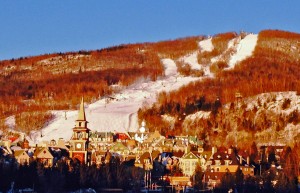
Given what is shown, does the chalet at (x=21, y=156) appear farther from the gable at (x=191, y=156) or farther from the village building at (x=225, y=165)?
the village building at (x=225, y=165)

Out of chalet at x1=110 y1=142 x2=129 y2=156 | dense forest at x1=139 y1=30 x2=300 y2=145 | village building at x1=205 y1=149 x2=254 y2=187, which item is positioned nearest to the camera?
village building at x1=205 y1=149 x2=254 y2=187

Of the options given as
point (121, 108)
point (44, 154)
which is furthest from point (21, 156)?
point (121, 108)

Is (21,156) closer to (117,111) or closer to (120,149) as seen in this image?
(120,149)

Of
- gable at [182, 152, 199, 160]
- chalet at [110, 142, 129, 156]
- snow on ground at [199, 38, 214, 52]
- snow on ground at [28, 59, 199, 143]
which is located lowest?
gable at [182, 152, 199, 160]

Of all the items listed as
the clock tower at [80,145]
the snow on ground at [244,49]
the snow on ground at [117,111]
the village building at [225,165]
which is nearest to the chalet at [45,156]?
the clock tower at [80,145]

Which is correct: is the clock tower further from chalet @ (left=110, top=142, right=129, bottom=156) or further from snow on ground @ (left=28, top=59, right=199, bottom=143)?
snow on ground @ (left=28, top=59, right=199, bottom=143)

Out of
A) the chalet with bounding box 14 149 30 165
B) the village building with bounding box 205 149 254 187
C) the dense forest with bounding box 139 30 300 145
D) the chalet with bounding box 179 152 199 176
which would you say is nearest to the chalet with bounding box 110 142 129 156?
the chalet with bounding box 179 152 199 176
